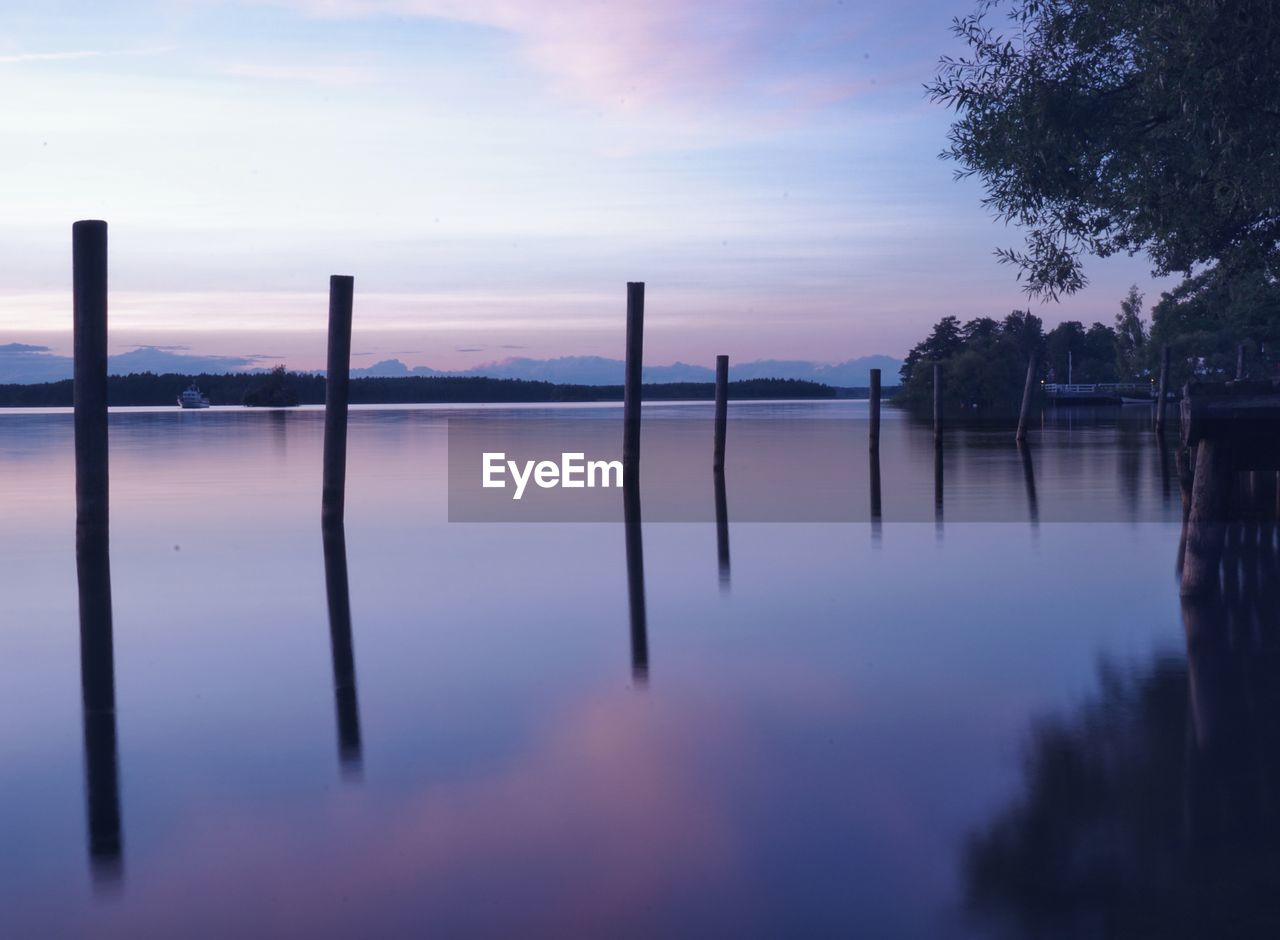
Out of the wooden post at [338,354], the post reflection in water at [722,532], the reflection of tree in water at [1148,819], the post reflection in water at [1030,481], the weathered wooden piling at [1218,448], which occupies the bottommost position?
the reflection of tree in water at [1148,819]

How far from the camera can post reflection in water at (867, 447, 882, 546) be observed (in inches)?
691

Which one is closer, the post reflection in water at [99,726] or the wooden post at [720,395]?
the post reflection in water at [99,726]

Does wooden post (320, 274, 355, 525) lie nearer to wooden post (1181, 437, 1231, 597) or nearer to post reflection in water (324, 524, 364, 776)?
post reflection in water (324, 524, 364, 776)

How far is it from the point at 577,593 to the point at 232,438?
43.6m

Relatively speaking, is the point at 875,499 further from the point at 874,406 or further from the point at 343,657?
the point at 343,657

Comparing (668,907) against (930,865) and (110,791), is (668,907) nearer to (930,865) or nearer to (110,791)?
(930,865)

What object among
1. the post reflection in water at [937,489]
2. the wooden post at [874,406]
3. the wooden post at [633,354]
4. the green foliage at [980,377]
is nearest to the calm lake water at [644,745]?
the post reflection in water at [937,489]

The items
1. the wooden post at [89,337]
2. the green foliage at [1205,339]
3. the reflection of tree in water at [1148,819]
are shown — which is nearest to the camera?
the reflection of tree in water at [1148,819]

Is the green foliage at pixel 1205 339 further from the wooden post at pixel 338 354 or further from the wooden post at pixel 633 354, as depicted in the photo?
the wooden post at pixel 338 354

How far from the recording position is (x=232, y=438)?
5225 cm

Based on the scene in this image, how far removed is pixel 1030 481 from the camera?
26.3 metres

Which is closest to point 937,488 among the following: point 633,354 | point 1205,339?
point 633,354

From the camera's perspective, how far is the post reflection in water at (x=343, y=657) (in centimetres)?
663

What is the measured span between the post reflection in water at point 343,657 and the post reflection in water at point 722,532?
3.92 m
